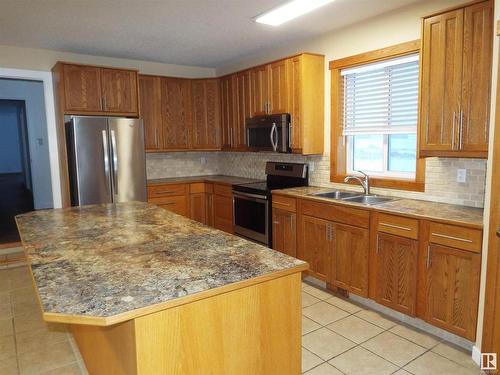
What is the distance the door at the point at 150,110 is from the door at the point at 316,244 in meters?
2.53

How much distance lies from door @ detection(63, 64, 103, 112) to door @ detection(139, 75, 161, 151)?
68 cm

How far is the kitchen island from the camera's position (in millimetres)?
1233

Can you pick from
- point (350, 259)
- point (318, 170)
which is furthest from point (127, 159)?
point (350, 259)

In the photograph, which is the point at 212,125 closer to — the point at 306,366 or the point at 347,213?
the point at 347,213

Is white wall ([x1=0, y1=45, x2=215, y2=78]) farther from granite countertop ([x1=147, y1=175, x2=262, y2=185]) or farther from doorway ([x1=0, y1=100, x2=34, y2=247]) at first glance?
doorway ([x1=0, y1=100, x2=34, y2=247])

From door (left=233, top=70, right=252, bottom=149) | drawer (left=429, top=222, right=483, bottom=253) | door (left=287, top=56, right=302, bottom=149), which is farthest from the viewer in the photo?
door (left=233, top=70, right=252, bottom=149)

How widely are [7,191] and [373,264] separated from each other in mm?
8303

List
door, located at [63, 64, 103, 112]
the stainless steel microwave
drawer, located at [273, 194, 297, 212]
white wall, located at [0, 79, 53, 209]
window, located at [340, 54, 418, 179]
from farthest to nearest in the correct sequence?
1. white wall, located at [0, 79, 53, 209]
2. door, located at [63, 64, 103, 112]
3. the stainless steel microwave
4. drawer, located at [273, 194, 297, 212]
5. window, located at [340, 54, 418, 179]

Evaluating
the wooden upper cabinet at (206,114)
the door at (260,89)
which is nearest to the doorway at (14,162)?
the wooden upper cabinet at (206,114)

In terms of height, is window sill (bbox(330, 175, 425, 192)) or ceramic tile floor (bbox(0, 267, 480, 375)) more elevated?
window sill (bbox(330, 175, 425, 192))

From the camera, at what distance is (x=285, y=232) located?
376 cm

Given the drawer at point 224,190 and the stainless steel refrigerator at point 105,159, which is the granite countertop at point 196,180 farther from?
the stainless steel refrigerator at point 105,159

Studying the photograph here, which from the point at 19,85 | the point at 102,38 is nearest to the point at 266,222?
the point at 102,38

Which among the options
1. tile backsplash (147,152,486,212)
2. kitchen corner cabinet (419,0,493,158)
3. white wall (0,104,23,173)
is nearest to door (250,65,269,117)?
tile backsplash (147,152,486,212)
